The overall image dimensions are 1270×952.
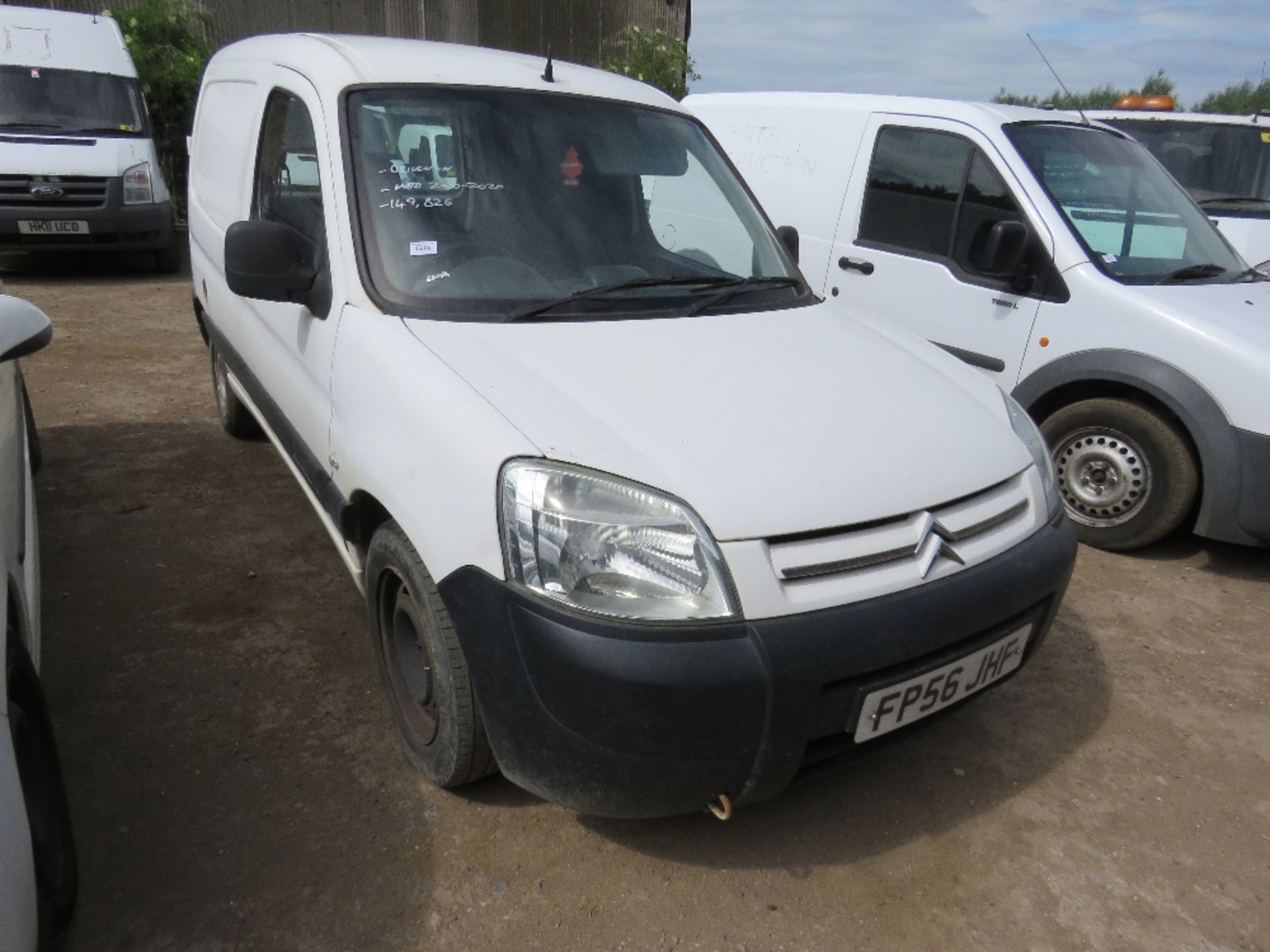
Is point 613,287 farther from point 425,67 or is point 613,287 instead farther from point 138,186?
point 138,186

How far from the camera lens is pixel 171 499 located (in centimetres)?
424

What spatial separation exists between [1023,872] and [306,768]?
186 centimetres

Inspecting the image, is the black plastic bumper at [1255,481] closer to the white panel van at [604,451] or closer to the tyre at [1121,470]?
the tyre at [1121,470]

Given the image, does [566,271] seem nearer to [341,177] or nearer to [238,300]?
[341,177]

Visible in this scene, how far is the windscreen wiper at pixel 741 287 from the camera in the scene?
2.76 m

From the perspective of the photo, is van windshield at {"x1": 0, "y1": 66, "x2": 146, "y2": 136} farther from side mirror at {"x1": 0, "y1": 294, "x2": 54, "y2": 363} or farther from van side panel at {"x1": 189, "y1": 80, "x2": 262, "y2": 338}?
side mirror at {"x1": 0, "y1": 294, "x2": 54, "y2": 363}

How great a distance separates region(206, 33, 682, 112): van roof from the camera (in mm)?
2930

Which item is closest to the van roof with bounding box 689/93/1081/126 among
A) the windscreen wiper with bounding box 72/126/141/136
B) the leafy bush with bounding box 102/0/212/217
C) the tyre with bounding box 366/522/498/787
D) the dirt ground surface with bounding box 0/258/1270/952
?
the dirt ground surface with bounding box 0/258/1270/952

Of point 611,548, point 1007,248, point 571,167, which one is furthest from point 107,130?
point 611,548

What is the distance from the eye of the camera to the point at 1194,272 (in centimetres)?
440

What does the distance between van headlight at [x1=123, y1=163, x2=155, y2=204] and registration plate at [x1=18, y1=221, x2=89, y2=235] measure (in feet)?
1.45

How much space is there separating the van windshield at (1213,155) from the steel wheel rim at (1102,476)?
3889mm

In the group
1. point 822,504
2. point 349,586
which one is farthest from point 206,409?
point 822,504

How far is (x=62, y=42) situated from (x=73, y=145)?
1.26m
